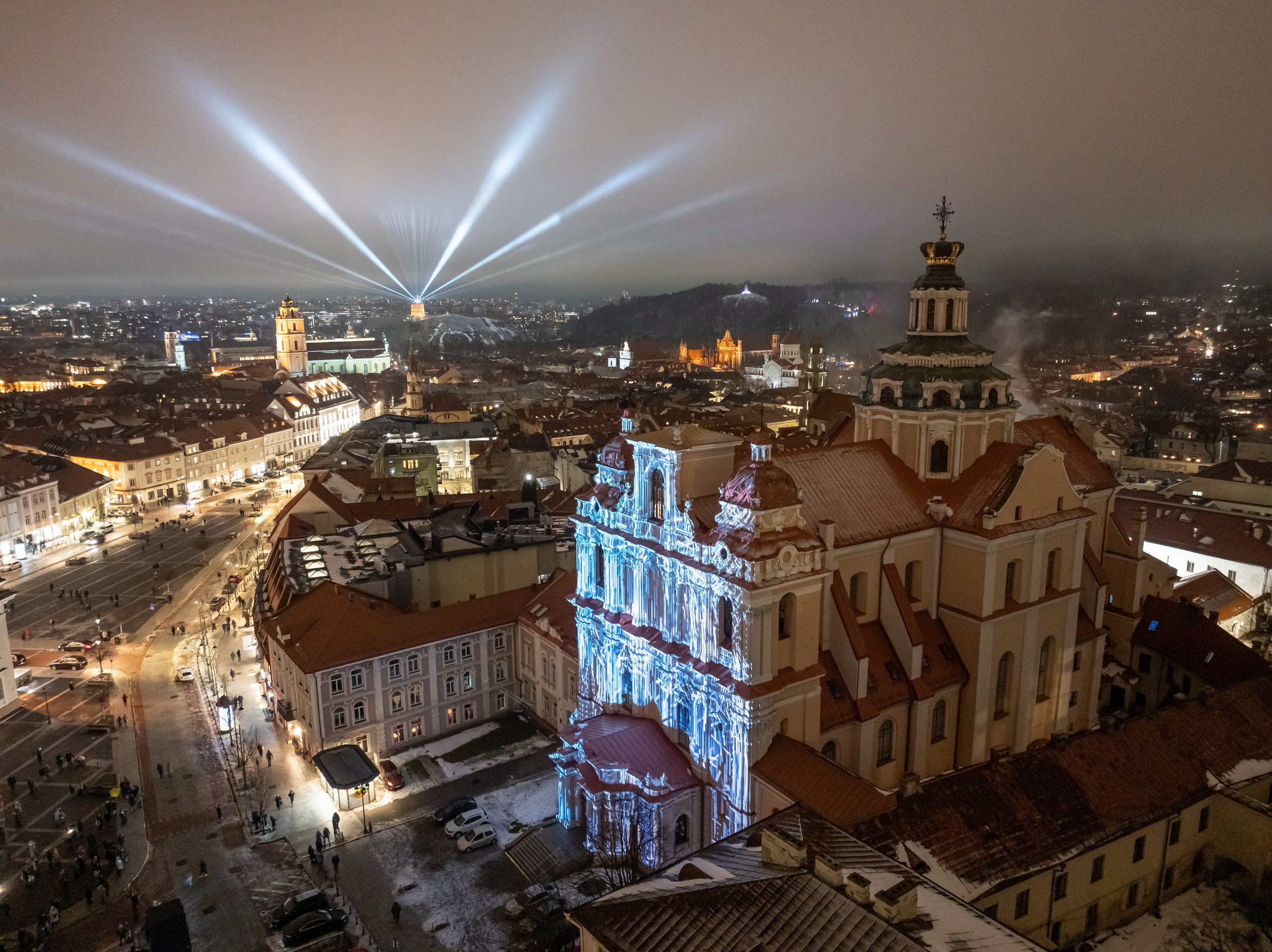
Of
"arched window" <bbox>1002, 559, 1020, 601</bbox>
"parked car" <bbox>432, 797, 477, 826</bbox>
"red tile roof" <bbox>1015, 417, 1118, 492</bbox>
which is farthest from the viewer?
"red tile roof" <bbox>1015, 417, 1118, 492</bbox>

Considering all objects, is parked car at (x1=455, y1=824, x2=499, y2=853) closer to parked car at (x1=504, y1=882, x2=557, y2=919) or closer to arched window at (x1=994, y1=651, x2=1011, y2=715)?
parked car at (x1=504, y1=882, x2=557, y2=919)

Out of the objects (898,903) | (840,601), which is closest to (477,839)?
(840,601)

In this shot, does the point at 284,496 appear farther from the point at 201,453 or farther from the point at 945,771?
the point at 945,771

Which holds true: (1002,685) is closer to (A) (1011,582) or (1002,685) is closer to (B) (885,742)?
(A) (1011,582)

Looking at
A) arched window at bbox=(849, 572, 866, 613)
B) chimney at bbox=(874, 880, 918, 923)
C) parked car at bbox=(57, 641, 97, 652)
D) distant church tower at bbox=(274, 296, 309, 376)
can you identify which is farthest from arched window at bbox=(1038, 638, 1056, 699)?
distant church tower at bbox=(274, 296, 309, 376)

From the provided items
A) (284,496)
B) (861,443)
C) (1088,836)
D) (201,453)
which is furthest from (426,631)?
(201,453)

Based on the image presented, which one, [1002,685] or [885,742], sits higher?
[1002,685]

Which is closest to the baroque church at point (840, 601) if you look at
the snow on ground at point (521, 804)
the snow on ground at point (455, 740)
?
the snow on ground at point (521, 804)
